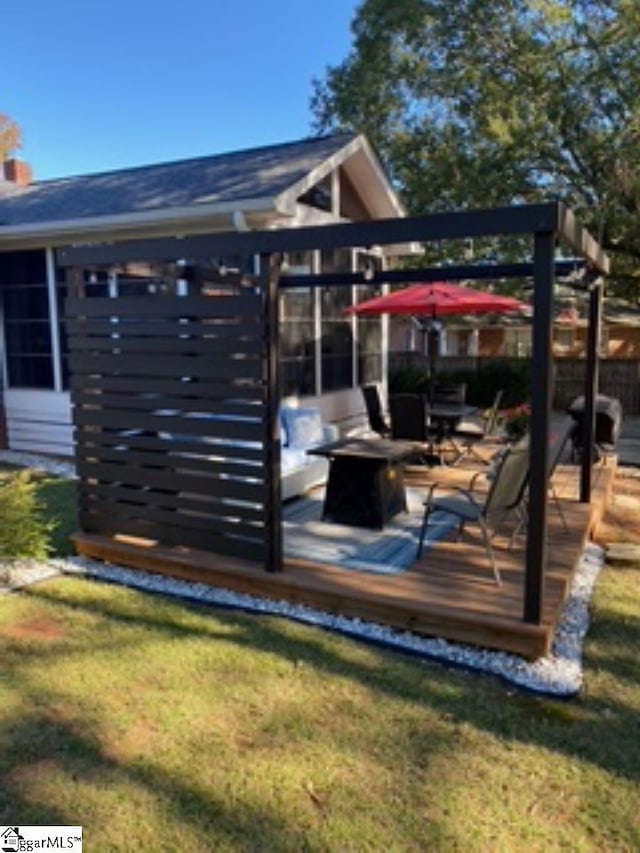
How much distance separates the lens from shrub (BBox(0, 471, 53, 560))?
14.8 ft

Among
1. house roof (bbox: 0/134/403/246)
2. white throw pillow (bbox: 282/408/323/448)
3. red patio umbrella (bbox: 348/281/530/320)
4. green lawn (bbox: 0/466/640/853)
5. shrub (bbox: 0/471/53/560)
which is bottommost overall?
green lawn (bbox: 0/466/640/853)

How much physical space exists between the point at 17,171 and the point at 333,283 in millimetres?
10777

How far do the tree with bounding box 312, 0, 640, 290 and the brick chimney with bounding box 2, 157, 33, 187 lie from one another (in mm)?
8171

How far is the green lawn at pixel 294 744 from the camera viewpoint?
2.25 metres

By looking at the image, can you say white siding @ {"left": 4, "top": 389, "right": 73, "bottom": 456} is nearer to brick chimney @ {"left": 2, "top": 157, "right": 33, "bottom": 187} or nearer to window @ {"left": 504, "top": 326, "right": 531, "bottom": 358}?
brick chimney @ {"left": 2, "top": 157, "right": 33, "bottom": 187}

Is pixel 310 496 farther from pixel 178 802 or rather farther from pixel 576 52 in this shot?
pixel 576 52

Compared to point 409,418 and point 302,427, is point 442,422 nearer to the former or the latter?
point 409,418

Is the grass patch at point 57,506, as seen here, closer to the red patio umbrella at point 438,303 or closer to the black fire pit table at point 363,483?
the black fire pit table at point 363,483

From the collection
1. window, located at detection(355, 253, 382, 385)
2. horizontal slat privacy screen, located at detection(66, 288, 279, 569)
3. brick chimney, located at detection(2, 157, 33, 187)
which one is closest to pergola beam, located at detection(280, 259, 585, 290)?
horizontal slat privacy screen, located at detection(66, 288, 279, 569)

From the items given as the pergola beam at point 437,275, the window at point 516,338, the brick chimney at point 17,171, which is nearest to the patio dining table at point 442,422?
the pergola beam at point 437,275

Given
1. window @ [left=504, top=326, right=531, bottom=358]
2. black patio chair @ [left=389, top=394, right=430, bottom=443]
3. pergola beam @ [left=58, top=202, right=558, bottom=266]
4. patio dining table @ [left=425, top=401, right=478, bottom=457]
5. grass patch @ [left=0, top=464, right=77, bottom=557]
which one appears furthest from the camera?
window @ [left=504, top=326, right=531, bottom=358]

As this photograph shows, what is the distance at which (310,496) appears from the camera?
6.34 metres

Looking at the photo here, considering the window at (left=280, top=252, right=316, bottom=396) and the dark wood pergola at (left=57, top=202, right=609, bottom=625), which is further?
the window at (left=280, top=252, right=316, bottom=396)

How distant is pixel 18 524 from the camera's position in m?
4.55
